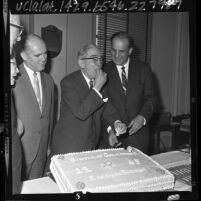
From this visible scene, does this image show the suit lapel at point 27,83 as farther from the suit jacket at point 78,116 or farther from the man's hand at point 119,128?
the man's hand at point 119,128

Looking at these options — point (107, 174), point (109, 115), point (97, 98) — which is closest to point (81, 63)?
point (97, 98)

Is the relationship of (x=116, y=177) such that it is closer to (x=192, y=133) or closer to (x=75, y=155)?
(x=75, y=155)

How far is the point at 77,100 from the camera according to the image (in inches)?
53.2

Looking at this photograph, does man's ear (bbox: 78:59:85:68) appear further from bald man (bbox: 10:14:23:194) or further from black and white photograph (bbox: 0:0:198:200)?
bald man (bbox: 10:14:23:194)

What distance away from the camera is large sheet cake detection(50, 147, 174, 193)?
3.84 feet

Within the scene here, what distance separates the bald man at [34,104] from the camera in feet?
4.18

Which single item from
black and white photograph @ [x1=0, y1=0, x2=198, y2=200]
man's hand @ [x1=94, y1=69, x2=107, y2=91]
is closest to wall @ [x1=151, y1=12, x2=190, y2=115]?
black and white photograph @ [x1=0, y1=0, x2=198, y2=200]

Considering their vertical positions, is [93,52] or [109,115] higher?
[93,52]

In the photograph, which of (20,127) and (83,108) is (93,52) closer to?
(83,108)

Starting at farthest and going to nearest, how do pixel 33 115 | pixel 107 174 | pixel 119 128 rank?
pixel 119 128 → pixel 33 115 → pixel 107 174

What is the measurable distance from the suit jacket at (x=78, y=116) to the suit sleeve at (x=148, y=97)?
0.59 ft

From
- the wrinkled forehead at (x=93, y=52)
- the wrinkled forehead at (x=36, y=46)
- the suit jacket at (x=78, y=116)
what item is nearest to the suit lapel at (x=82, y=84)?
the suit jacket at (x=78, y=116)

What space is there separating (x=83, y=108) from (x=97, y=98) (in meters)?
0.08

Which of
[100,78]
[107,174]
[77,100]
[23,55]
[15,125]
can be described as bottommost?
[107,174]
